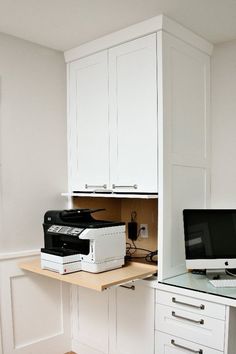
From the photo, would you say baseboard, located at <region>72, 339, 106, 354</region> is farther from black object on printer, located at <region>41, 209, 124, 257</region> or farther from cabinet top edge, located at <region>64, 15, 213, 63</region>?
cabinet top edge, located at <region>64, 15, 213, 63</region>

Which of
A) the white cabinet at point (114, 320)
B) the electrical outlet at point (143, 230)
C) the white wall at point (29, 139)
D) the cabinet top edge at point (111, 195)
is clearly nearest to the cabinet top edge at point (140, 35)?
the white wall at point (29, 139)

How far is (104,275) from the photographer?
2.14m

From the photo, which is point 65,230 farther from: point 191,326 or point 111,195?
point 191,326

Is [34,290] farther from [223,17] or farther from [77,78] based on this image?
[223,17]

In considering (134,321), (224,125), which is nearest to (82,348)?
(134,321)

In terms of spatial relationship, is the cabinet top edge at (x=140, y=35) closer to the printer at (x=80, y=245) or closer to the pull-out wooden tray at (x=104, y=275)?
the printer at (x=80, y=245)

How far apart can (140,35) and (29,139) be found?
3.62 feet

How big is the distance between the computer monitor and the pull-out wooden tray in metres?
0.30

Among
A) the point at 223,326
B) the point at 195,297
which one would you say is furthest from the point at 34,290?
the point at 223,326

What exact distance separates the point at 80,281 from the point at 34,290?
0.76 m

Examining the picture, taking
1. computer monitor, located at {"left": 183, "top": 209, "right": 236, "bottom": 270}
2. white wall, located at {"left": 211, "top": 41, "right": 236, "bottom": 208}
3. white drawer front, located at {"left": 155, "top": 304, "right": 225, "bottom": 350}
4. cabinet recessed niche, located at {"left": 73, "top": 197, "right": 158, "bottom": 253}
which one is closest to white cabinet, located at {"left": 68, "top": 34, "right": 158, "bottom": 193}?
cabinet recessed niche, located at {"left": 73, "top": 197, "right": 158, "bottom": 253}

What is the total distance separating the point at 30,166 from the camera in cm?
260

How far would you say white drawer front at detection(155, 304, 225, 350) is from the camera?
6.31 feet

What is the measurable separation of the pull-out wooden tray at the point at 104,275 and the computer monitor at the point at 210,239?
30 centimetres
